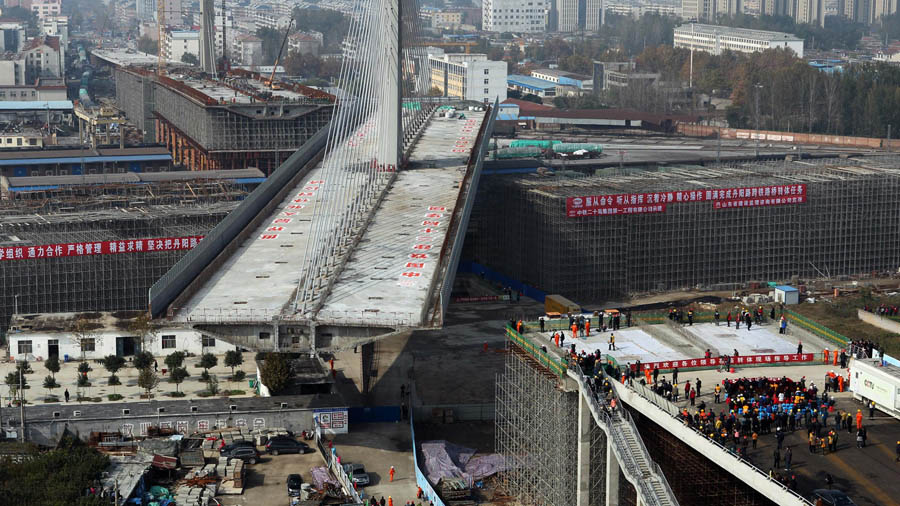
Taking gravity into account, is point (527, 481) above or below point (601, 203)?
below

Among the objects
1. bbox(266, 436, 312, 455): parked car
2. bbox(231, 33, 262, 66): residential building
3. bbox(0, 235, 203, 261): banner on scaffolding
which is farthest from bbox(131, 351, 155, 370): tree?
bbox(231, 33, 262, 66): residential building

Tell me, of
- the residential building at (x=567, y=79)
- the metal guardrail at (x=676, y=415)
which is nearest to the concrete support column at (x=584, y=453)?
the metal guardrail at (x=676, y=415)

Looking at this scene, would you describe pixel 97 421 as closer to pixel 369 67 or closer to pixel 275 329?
pixel 275 329

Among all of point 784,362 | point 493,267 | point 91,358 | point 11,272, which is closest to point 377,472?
point 784,362

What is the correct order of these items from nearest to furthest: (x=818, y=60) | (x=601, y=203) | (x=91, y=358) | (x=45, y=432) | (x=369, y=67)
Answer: (x=45, y=432) < (x=91, y=358) < (x=369, y=67) < (x=601, y=203) < (x=818, y=60)

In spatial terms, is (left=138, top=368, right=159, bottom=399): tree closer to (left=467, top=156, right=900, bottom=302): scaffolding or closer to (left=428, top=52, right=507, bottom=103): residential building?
(left=467, top=156, right=900, bottom=302): scaffolding

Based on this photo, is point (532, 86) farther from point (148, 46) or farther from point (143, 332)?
point (143, 332)

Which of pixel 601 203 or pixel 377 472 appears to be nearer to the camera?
pixel 377 472
